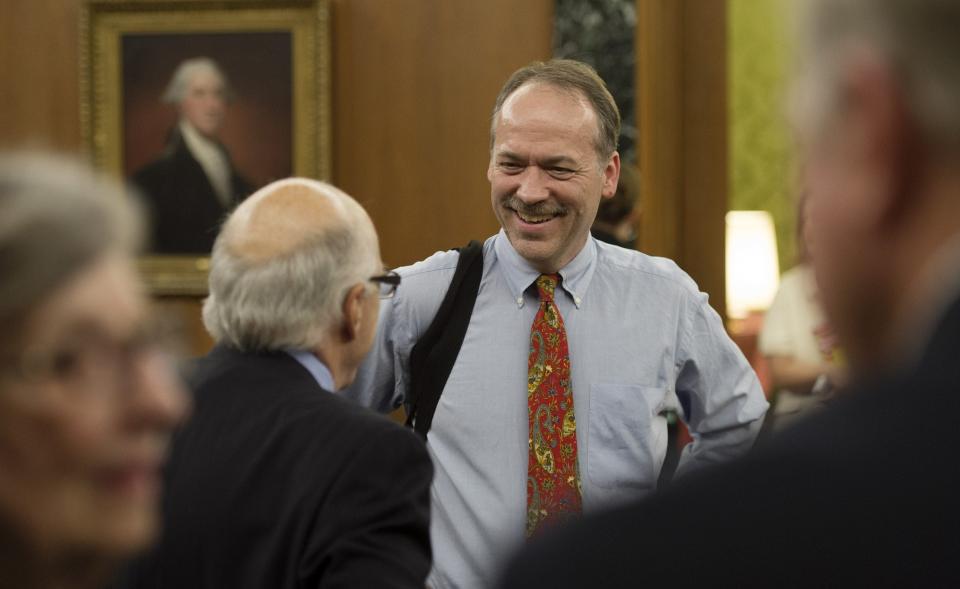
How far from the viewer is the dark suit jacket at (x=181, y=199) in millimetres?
7832

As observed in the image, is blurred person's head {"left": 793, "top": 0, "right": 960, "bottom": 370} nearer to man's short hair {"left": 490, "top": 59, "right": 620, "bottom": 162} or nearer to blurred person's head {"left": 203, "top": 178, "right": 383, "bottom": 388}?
blurred person's head {"left": 203, "top": 178, "right": 383, "bottom": 388}

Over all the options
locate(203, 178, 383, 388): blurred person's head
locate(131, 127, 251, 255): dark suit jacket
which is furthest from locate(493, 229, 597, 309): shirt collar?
locate(131, 127, 251, 255): dark suit jacket

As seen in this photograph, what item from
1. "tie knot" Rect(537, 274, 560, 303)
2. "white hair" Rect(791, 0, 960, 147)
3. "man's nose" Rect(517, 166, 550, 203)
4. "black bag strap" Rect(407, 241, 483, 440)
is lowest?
"black bag strap" Rect(407, 241, 483, 440)

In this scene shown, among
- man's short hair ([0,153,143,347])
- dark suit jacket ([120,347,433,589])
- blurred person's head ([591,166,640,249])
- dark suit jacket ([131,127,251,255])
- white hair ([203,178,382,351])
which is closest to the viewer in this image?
man's short hair ([0,153,143,347])

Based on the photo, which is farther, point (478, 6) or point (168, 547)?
point (478, 6)

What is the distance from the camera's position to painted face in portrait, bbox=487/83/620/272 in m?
3.62

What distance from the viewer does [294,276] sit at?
8.49 ft

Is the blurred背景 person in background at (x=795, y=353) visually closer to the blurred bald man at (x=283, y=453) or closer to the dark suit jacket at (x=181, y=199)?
the blurred bald man at (x=283, y=453)

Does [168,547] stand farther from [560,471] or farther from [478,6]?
[478,6]

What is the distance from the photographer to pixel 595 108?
3.78 metres

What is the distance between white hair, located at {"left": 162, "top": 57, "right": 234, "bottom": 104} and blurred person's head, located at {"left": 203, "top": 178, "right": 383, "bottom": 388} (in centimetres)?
537

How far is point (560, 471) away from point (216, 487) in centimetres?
123

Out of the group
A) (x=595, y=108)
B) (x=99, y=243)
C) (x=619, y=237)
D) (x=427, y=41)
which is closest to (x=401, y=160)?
(x=427, y=41)

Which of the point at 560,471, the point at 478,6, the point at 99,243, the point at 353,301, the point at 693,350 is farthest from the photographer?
the point at 478,6
